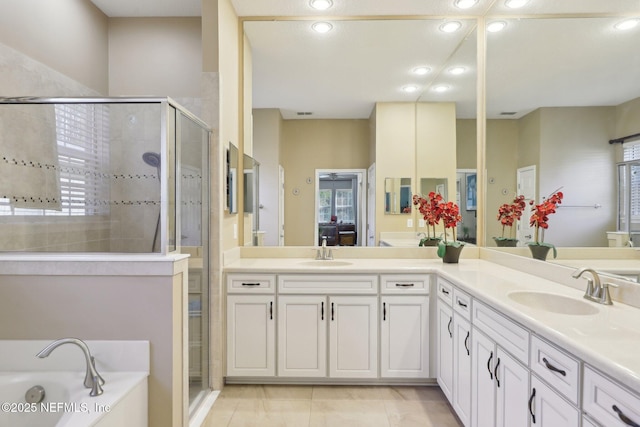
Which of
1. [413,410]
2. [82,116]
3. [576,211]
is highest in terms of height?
[82,116]

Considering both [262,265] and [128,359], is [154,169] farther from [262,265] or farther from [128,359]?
[128,359]

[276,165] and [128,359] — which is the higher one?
[276,165]

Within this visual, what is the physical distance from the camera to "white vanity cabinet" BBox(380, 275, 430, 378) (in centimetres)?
249

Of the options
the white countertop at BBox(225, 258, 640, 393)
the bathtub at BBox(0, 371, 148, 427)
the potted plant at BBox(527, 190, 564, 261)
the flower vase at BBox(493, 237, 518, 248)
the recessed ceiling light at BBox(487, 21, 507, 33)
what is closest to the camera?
the white countertop at BBox(225, 258, 640, 393)

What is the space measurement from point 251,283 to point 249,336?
0.39 m

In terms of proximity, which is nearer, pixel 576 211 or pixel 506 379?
pixel 506 379

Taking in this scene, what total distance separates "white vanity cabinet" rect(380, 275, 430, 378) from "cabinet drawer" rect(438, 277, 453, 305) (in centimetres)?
12

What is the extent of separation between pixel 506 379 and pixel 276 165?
2.45m

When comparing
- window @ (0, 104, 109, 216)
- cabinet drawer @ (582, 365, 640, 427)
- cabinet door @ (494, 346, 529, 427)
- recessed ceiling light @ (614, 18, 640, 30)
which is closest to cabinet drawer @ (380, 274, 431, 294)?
cabinet door @ (494, 346, 529, 427)

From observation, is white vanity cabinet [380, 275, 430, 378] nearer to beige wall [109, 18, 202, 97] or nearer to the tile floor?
the tile floor

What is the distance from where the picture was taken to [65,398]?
5.08ft

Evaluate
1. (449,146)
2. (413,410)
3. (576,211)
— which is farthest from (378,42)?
(413,410)

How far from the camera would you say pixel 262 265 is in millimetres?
2641

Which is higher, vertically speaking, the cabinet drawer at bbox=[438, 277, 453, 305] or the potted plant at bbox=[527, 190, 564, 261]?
the potted plant at bbox=[527, 190, 564, 261]
